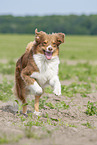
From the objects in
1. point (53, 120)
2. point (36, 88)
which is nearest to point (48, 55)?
point (36, 88)

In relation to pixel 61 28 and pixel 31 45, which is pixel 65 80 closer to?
pixel 31 45

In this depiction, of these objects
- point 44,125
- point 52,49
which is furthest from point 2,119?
point 52,49

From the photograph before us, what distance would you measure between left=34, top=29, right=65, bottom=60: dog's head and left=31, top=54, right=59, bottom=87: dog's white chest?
0.29 ft

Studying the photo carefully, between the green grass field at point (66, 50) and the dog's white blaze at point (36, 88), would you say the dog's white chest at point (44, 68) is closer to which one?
the dog's white blaze at point (36, 88)

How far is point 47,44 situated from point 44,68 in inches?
16.6

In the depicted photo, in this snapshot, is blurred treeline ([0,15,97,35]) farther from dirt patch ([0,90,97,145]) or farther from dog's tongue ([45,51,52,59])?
dog's tongue ([45,51,52,59])

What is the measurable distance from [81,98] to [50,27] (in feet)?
257

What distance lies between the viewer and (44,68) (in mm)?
5609

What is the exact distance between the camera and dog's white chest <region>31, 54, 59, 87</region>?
5598 millimetres

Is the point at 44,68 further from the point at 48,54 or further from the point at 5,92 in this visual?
the point at 5,92

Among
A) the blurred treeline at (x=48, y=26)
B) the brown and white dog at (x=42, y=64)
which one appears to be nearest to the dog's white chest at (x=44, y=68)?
the brown and white dog at (x=42, y=64)

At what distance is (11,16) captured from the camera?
105m

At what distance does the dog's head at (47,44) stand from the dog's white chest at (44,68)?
3.5 inches

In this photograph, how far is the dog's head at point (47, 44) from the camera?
18.0ft
